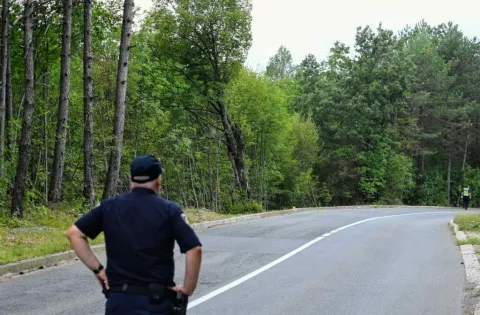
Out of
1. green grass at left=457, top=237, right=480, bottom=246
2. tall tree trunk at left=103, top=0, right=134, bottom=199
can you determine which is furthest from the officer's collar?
tall tree trunk at left=103, top=0, right=134, bottom=199

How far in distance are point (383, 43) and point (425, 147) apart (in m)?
16.4

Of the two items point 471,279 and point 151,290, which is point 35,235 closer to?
point 471,279

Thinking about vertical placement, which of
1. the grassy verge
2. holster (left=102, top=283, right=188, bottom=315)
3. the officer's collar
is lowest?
the grassy verge

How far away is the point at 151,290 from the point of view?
362 cm

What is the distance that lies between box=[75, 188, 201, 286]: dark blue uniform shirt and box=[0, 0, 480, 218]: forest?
1474 cm

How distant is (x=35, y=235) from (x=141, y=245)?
38.0 feet

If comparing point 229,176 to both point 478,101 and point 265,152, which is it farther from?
point 478,101

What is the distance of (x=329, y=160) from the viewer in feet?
181

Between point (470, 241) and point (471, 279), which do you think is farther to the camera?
point (470, 241)

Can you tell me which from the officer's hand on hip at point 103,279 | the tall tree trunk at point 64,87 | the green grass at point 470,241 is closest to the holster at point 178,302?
the officer's hand on hip at point 103,279

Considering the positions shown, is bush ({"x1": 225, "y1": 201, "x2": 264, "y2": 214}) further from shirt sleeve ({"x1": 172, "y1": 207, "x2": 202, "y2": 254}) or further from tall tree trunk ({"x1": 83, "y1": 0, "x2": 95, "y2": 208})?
shirt sleeve ({"x1": 172, "y1": 207, "x2": 202, "y2": 254})

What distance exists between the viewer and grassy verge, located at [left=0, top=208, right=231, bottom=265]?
11547mm

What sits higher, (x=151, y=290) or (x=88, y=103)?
(x=88, y=103)

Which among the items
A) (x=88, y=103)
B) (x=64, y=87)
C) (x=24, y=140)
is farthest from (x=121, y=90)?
(x=24, y=140)
